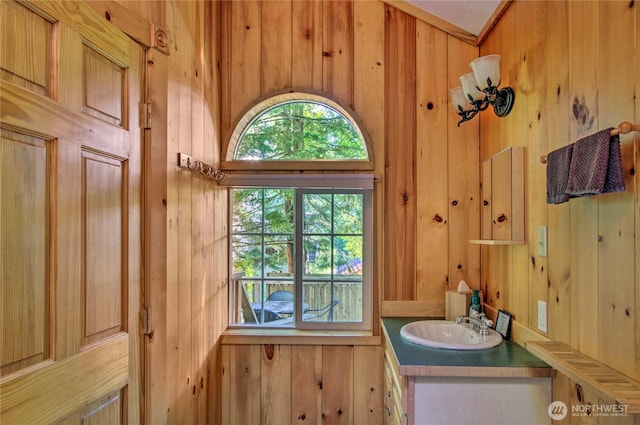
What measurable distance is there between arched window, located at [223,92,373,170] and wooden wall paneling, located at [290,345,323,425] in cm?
126

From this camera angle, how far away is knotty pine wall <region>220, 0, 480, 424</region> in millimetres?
2088

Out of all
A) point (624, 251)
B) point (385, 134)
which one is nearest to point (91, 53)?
point (385, 134)

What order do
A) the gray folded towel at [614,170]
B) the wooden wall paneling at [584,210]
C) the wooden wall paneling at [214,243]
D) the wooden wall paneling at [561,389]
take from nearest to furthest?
1. the gray folded towel at [614,170]
2. the wooden wall paneling at [584,210]
3. the wooden wall paneling at [561,389]
4. the wooden wall paneling at [214,243]

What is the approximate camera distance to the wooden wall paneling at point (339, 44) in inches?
84.5

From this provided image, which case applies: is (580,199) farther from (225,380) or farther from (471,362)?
(225,380)

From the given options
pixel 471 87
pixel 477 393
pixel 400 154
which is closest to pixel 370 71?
pixel 400 154

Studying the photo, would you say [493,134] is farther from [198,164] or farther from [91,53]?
[91,53]

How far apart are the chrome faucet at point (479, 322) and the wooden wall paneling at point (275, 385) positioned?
1054mm

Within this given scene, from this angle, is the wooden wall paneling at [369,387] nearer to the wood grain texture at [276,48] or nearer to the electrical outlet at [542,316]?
the electrical outlet at [542,316]

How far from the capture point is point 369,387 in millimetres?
2078

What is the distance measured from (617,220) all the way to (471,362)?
0.74 metres

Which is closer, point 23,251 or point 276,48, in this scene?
point 23,251

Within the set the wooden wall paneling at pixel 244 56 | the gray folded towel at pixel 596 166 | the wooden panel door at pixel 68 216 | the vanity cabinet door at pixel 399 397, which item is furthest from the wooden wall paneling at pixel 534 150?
the wooden panel door at pixel 68 216

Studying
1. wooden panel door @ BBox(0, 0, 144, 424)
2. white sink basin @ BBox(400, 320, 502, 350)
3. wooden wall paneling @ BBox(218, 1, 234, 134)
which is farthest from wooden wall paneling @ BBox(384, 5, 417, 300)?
wooden panel door @ BBox(0, 0, 144, 424)
